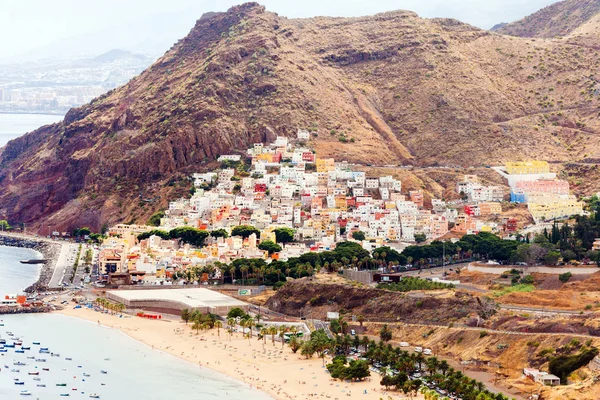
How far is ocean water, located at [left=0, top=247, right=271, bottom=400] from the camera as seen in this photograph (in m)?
62.0

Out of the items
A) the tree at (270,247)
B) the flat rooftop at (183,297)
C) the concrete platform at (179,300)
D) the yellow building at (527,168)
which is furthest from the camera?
the yellow building at (527,168)

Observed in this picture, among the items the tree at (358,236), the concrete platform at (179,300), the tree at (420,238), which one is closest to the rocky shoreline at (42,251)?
the concrete platform at (179,300)

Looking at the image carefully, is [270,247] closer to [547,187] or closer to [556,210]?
[556,210]

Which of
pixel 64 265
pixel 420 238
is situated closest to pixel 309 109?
pixel 420 238

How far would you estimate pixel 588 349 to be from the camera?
193ft

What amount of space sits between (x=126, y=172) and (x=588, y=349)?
71.4 meters

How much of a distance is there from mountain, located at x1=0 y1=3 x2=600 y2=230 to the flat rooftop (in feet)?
93.2

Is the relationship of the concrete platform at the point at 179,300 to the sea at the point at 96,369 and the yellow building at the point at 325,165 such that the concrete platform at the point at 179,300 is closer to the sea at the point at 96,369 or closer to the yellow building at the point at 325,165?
the sea at the point at 96,369

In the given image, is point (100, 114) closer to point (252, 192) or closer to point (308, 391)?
point (252, 192)

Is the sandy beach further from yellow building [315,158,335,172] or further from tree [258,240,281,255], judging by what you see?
yellow building [315,158,335,172]

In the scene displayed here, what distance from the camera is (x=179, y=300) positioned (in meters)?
82.4

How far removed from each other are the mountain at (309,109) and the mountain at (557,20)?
617 inches

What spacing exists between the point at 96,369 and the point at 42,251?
46689 mm

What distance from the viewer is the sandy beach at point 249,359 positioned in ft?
198
